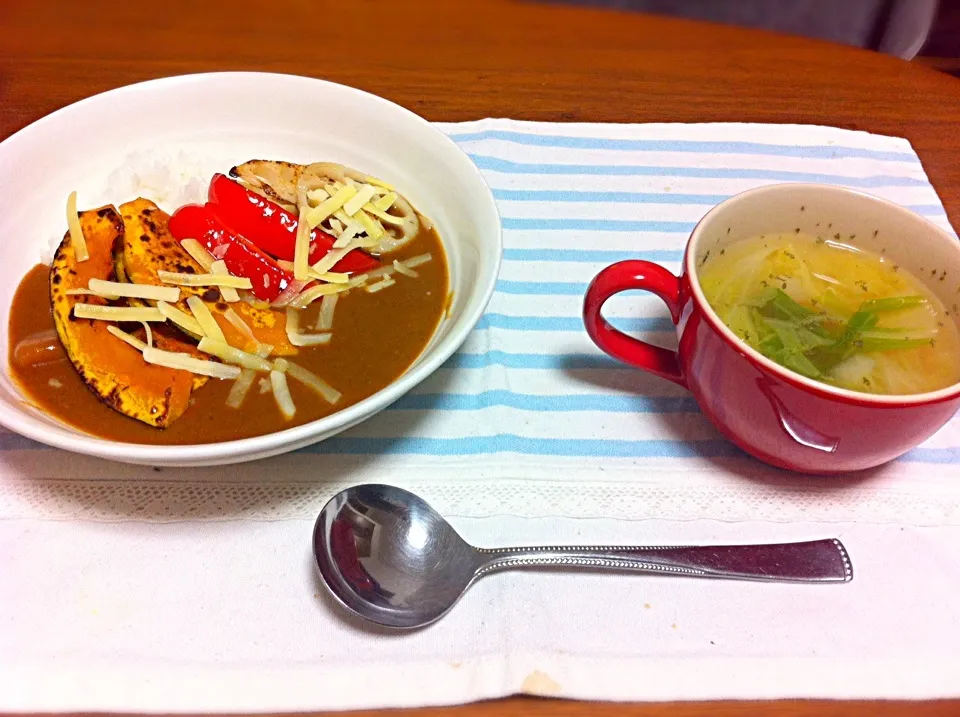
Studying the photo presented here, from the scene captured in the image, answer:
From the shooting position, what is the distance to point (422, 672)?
2.35ft

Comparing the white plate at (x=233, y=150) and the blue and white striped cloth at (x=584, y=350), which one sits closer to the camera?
the blue and white striped cloth at (x=584, y=350)

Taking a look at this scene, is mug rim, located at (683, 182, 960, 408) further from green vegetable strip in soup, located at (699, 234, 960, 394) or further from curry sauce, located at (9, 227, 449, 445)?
curry sauce, located at (9, 227, 449, 445)

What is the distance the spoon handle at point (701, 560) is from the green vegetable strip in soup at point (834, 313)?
200mm

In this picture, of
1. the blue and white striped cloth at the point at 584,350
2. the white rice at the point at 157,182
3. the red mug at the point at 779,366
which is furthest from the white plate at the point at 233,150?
the red mug at the point at 779,366

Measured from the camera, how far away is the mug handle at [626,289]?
0.88m

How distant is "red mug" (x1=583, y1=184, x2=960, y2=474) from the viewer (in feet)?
2.45

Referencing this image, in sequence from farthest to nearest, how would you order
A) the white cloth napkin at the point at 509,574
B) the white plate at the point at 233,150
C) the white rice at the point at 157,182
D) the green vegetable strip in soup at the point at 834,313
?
the white rice at the point at 157,182, the white plate at the point at 233,150, the green vegetable strip in soup at the point at 834,313, the white cloth napkin at the point at 509,574

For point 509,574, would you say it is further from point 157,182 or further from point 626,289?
point 157,182

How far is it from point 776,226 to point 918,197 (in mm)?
567

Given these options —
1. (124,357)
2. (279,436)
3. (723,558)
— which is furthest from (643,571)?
(124,357)

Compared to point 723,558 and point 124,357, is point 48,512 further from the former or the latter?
point 723,558

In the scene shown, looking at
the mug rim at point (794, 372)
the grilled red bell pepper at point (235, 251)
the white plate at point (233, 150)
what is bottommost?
the grilled red bell pepper at point (235, 251)

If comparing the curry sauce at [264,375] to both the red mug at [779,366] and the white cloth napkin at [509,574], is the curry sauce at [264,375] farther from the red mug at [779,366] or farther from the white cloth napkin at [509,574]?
the red mug at [779,366]

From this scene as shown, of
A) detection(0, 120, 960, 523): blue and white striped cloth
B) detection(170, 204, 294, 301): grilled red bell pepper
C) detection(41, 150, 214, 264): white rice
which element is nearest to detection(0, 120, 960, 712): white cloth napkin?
detection(0, 120, 960, 523): blue and white striped cloth
